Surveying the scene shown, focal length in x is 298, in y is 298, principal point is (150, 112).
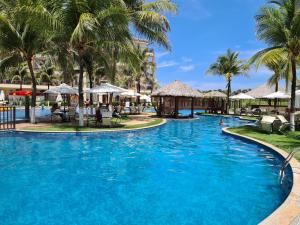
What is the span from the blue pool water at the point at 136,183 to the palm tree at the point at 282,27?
20.8 feet

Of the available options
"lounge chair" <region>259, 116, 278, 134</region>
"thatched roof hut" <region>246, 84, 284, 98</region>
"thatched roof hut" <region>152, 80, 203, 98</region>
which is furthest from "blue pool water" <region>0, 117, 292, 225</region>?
"thatched roof hut" <region>246, 84, 284, 98</region>

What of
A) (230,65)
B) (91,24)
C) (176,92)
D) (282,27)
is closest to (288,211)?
(91,24)

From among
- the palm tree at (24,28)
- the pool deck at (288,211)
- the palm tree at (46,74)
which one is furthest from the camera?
the palm tree at (46,74)

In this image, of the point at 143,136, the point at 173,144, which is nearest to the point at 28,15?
the point at 143,136

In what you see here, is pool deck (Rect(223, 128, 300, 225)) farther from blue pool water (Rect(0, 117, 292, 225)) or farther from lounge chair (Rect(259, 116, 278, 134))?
lounge chair (Rect(259, 116, 278, 134))

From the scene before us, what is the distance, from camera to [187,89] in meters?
27.2

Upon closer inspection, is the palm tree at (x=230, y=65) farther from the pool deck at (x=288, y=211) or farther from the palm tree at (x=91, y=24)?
the pool deck at (x=288, y=211)

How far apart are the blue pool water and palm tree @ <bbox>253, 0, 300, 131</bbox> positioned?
6.33 meters

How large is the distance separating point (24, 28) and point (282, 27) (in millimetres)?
14120

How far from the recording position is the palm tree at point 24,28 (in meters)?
14.5

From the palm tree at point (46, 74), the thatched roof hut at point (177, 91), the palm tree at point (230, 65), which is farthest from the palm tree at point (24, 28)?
the palm tree at point (46, 74)

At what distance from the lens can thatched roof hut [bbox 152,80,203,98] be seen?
26108mm

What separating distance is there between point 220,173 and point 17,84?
170ft

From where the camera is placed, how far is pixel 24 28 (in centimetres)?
1720
